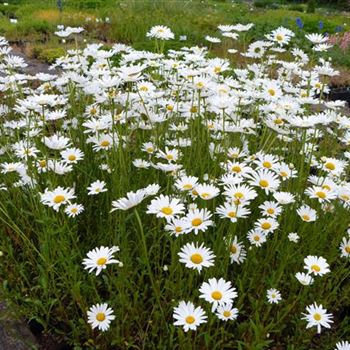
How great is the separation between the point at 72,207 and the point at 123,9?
9851 millimetres

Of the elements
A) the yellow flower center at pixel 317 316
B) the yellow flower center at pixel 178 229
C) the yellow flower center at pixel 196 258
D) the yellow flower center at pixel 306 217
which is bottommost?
the yellow flower center at pixel 317 316

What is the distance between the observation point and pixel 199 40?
888 cm

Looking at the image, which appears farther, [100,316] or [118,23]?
[118,23]

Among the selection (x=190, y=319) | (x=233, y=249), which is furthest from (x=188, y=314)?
(x=233, y=249)

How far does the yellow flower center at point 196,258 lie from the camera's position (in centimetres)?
187

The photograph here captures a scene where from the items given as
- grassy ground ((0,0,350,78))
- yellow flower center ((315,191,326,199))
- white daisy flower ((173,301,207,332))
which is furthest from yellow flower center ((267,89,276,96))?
grassy ground ((0,0,350,78))

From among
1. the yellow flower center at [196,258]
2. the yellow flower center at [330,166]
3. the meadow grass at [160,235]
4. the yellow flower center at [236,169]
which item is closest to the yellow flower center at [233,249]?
the meadow grass at [160,235]

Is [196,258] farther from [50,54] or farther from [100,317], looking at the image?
[50,54]

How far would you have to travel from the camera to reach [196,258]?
6.19 feet

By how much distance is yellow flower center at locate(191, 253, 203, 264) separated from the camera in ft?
6.14

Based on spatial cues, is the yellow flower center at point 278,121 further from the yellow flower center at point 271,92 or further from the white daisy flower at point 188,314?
the white daisy flower at point 188,314

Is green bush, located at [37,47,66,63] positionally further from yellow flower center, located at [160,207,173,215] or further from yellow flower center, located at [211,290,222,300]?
yellow flower center, located at [211,290,222,300]

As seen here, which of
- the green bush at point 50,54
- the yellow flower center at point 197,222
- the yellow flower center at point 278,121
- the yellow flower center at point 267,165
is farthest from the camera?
the green bush at point 50,54

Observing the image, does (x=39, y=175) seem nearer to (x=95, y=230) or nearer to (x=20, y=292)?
(x=95, y=230)
